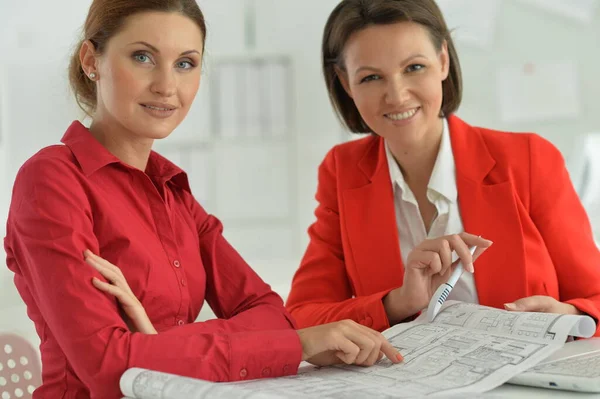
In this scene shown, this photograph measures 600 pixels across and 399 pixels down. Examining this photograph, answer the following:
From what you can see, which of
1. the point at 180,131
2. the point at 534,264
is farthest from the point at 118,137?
the point at 180,131

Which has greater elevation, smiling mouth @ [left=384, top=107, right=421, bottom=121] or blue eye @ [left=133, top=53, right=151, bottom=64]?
A: blue eye @ [left=133, top=53, right=151, bottom=64]

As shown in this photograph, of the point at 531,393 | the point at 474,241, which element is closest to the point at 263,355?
the point at 531,393

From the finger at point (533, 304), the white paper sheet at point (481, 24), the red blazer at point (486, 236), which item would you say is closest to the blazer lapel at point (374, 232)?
the red blazer at point (486, 236)

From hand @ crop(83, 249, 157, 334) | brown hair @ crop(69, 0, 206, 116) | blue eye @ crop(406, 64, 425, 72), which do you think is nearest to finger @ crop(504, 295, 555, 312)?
blue eye @ crop(406, 64, 425, 72)

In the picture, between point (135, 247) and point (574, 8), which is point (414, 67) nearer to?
point (135, 247)

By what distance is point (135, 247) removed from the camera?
137 centimetres

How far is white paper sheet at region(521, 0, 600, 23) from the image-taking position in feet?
13.1

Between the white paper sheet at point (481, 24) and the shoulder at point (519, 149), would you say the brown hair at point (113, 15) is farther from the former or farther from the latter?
the white paper sheet at point (481, 24)

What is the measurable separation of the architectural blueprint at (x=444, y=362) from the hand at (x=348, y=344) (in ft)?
0.06

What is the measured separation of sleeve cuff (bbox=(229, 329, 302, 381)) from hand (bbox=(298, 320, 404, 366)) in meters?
0.02

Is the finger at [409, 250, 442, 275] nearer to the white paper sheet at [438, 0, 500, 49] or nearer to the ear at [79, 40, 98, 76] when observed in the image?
the ear at [79, 40, 98, 76]

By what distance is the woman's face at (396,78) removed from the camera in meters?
1.78

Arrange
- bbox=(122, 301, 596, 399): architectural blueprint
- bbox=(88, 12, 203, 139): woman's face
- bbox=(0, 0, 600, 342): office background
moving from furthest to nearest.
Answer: bbox=(0, 0, 600, 342): office background, bbox=(88, 12, 203, 139): woman's face, bbox=(122, 301, 596, 399): architectural blueprint

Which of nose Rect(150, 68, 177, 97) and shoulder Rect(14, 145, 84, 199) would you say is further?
nose Rect(150, 68, 177, 97)
